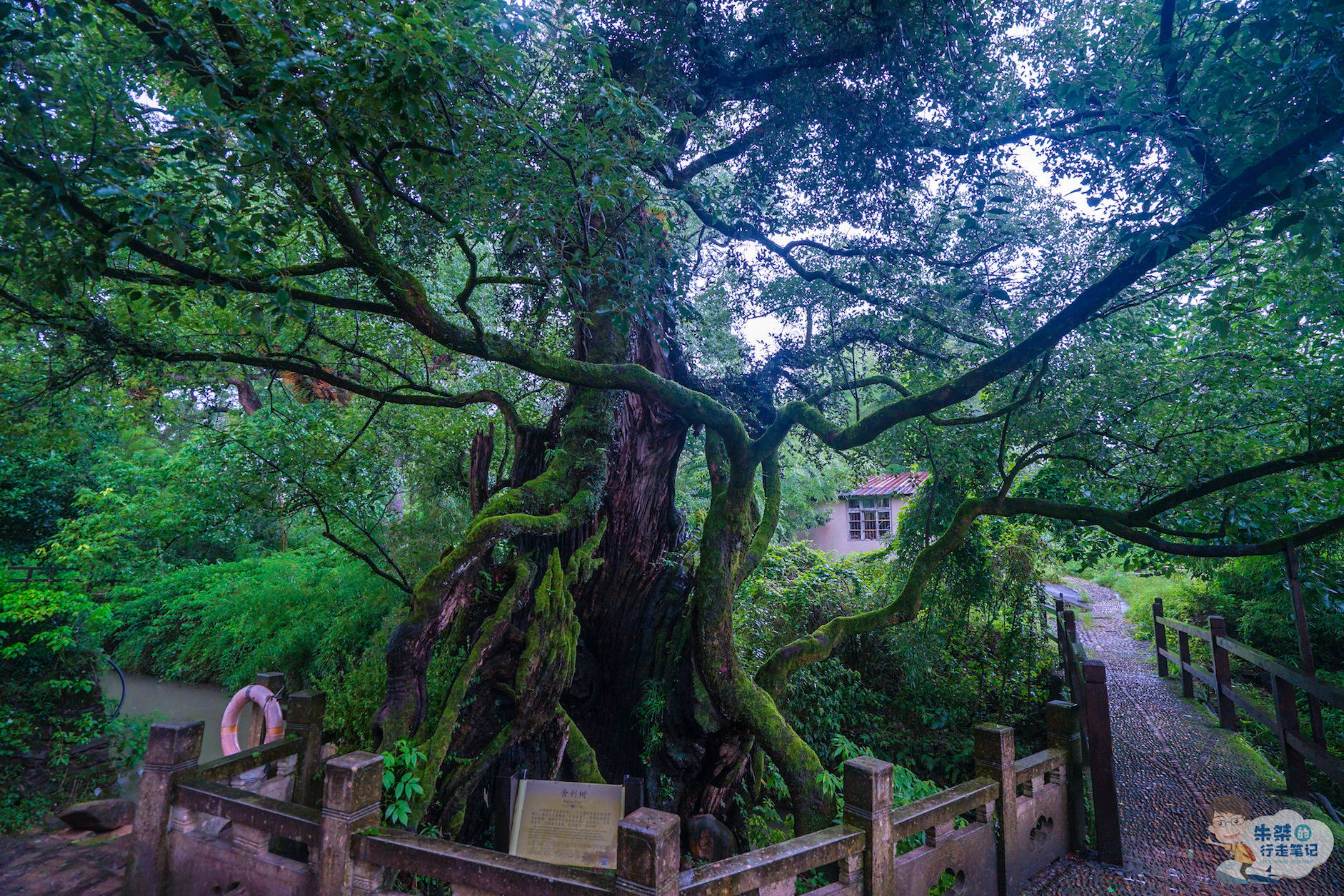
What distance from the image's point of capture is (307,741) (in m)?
5.25

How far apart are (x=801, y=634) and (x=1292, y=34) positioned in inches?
275

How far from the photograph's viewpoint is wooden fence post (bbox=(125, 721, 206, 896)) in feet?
13.5

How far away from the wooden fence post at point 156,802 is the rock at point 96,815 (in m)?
2.63

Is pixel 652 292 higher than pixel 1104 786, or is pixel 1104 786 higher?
pixel 652 292

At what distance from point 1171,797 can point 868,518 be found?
531 inches

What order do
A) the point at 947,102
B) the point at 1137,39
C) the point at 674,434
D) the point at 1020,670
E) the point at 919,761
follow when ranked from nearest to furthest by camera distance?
the point at 1137,39 → the point at 947,102 → the point at 674,434 → the point at 919,761 → the point at 1020,670

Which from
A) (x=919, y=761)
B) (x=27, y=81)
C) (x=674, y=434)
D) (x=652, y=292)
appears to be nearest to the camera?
(x=27, y=81)

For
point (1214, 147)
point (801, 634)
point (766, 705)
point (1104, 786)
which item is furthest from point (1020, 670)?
point (1214, 147)

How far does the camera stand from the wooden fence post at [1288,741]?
560 centimetres

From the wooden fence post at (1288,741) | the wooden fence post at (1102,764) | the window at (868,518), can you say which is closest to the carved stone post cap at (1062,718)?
the wooden fence post at (1102,764)

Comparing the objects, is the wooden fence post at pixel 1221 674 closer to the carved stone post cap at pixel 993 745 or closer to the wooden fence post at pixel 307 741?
the carved stone post cap at pixel 993 745

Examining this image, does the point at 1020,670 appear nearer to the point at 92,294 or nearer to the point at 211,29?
the point at 211,29

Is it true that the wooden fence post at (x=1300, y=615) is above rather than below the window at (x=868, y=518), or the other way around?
below

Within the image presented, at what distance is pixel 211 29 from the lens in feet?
12.3
